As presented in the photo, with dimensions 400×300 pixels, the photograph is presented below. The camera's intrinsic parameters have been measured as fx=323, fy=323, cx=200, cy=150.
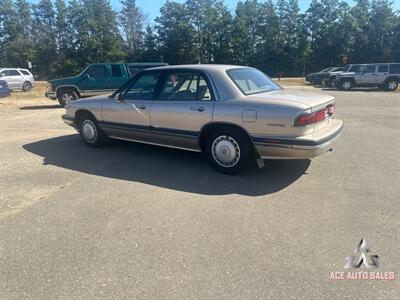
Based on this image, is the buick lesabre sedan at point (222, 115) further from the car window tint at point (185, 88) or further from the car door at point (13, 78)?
the car door at point (13, 78)

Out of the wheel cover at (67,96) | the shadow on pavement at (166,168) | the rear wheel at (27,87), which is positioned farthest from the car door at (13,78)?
the shadow on pavement at (166,168)

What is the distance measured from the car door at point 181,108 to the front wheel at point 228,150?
0.91 feet

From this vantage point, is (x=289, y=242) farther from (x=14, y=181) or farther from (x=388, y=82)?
Answer: (x=388, y=82)

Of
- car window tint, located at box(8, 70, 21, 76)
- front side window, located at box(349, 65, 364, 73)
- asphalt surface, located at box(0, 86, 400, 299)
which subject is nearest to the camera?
asphalt surface, located at box(0, 86, 400, 299)

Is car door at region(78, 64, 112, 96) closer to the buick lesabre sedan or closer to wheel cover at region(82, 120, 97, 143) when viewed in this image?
wheel cover at region(82, 120, 97, 143)

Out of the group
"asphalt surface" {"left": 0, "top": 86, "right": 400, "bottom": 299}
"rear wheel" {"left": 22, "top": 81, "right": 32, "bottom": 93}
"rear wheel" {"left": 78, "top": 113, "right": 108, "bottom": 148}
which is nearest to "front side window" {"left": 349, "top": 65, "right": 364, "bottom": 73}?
"asphalt surface" {"left": 0, "top": 86, "right": 400, "bottom": 299}

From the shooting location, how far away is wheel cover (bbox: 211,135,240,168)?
15.7ft

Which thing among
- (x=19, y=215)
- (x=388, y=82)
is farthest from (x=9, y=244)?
(x=388, y=82)

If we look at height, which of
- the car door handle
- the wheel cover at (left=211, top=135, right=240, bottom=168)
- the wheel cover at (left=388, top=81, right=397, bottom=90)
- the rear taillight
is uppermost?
the car door handle

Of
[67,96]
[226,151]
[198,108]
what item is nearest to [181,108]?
[198,108]

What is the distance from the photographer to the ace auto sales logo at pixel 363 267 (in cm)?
264

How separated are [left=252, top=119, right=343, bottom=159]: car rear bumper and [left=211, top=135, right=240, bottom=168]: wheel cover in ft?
1.15

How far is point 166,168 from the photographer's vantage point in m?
5.34

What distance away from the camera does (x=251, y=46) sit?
55.7 meters
